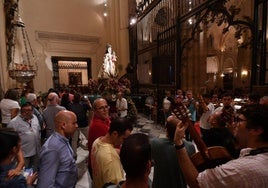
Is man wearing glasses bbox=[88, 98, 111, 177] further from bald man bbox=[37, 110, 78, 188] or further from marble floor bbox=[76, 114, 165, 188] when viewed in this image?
marble floor bbox=[76, 114, 165, 188]

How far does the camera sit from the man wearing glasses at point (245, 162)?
107 centimetres

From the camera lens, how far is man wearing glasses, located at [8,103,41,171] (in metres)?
2.65

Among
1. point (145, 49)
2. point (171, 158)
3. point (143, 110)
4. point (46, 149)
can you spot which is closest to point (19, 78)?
point (46, 149)

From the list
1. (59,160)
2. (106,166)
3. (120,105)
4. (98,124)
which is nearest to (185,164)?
(106,166)

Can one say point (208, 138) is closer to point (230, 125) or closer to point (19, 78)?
point (230, 125)

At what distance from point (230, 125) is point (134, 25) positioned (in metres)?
10.5

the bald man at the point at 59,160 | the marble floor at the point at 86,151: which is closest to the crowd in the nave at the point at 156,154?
the bald man at the point at 59,160

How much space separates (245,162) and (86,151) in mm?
4305

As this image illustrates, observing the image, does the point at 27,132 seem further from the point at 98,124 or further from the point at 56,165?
the point at 56,165

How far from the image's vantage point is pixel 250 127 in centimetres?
126

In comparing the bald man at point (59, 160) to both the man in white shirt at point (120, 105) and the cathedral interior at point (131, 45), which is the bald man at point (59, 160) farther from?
the cathedral interior at point (131, 45)

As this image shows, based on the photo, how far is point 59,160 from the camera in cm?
157

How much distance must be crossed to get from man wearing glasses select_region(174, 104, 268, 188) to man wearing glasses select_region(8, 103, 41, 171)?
219 centimetres

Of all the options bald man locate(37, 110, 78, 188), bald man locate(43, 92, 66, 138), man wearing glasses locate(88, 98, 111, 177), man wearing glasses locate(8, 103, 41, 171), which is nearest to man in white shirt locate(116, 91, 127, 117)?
bald man locate(43, 92, 66, 138)
